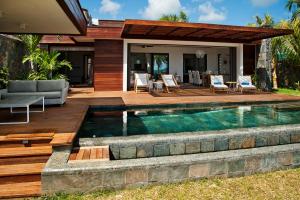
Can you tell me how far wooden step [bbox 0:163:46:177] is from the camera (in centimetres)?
378

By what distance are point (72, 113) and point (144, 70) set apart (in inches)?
574

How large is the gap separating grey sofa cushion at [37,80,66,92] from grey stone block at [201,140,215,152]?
552 cm

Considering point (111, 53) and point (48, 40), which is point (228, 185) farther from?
point (48, 40)

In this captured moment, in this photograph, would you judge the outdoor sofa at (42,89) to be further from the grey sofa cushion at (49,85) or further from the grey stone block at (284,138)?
the grey stone block at (284,138)

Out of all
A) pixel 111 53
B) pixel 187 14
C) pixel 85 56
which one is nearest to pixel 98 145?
pixel 111 53

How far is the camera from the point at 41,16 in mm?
7078

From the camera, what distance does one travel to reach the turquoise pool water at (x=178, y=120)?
678 centimetres

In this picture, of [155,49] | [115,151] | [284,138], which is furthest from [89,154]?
[155,49]

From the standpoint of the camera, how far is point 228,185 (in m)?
4.07

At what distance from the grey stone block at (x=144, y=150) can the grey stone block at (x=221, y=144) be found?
1265 millimetres

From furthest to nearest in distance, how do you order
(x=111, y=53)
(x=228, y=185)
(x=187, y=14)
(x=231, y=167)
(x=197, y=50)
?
(x=187, y=14)
(x=197, y=50)
(x=111, y=53)
(x=231, y=167)
(x=228, y=185)

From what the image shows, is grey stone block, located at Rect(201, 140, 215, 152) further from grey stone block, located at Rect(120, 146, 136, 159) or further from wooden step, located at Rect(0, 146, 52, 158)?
wooden step, located at Rect(0, 146, 52, 158)

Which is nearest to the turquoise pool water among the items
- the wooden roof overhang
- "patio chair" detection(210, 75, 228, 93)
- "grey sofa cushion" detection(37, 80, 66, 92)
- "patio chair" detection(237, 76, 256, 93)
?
"grey sofa cushion" detection(37, 80, 66, 92)

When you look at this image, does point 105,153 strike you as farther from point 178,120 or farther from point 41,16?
point 41,16
